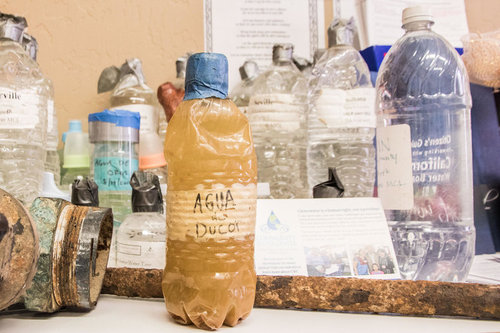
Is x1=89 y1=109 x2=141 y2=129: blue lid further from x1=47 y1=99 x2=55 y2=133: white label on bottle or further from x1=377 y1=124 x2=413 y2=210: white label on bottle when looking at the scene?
x1=377 y1=124 x2=413 y2=210: white label on bottle

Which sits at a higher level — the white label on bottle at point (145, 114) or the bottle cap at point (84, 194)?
the white label on bottle at point (145, 114)

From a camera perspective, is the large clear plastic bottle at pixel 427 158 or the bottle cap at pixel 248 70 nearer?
the large clear plastic bottle at pixel 427 158

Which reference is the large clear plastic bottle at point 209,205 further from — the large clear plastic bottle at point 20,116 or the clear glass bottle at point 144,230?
the large clear plastic bottle at point 20,116

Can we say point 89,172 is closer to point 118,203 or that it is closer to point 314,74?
point 118,203

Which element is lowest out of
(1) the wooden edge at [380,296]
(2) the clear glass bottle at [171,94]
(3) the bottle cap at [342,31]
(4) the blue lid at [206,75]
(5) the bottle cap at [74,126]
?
(1) the wooden edge at [380,296]

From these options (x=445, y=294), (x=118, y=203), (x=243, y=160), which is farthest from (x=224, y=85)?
(x=118, y=203)

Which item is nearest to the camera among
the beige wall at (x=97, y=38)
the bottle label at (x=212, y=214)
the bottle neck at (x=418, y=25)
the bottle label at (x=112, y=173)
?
the bottle label at (x=212, y=214)

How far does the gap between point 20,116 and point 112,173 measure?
195mm

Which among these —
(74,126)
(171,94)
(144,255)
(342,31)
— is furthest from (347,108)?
(74,126)

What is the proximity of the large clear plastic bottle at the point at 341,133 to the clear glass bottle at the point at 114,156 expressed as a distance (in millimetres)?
391

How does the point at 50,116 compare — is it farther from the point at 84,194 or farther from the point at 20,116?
the point at 84,194

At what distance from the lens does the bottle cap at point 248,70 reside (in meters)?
1.15

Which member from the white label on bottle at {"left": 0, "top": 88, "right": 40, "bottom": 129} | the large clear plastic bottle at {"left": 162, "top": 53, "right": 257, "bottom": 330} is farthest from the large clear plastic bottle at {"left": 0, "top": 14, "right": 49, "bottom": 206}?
the large clear plastic bottle at {"left": 162, "top": 53, "right": 257, "bottom": 330}

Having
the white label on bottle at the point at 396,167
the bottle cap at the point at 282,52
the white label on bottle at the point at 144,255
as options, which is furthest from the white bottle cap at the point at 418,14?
the white label on bottle at the point at 144,255
